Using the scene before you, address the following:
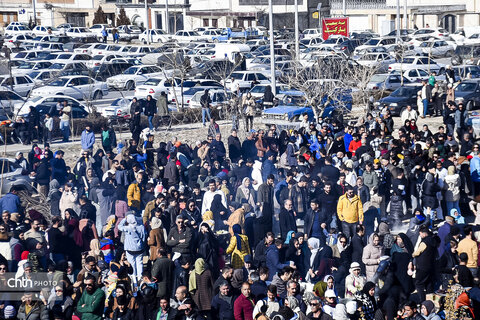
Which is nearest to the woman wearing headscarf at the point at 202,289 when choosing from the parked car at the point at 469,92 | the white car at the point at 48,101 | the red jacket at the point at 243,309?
the red jacket at the point at 243,309

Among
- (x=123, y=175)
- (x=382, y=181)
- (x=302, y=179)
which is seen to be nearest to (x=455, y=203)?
(x=382, y=181)

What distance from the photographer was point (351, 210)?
14875mm

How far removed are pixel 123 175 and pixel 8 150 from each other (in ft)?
31.0

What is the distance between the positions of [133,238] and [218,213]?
2.06 meters

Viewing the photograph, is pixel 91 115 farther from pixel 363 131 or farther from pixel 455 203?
pixel 455 203

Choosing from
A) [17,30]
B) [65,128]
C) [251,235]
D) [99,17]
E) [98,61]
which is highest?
[99,17]

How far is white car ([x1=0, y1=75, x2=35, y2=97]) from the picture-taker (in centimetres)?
3566

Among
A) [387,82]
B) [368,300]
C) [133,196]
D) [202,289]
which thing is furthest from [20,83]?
[368,300]

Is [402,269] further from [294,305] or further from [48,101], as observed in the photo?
[48,101]

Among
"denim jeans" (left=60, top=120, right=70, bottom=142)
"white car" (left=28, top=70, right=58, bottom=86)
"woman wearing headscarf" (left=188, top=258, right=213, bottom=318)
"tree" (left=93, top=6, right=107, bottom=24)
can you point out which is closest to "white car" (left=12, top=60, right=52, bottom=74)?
"white car" (left=28, top=70, right=58, bottom=86)

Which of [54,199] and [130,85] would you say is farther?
[130,85]

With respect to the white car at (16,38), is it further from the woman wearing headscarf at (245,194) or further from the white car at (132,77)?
the woman wearing headscarf at (245,194)

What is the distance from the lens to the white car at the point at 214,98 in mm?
30859

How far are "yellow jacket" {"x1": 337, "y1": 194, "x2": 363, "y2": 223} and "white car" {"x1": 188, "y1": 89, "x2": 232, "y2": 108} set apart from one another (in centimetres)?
1584
